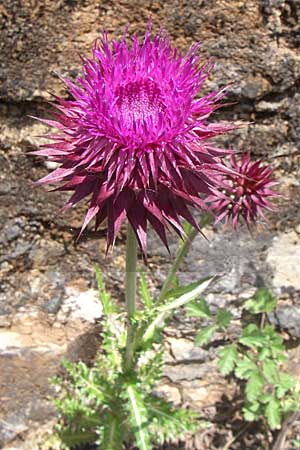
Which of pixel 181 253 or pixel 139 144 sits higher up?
pixel 139 144

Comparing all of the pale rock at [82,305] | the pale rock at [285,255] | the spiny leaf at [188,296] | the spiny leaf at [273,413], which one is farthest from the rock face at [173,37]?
the spiny leaf at [273,413]

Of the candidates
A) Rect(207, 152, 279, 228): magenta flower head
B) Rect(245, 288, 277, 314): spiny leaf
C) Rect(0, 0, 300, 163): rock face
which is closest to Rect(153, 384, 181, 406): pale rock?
Rect(245, 288, 277, 314): spiny leaf

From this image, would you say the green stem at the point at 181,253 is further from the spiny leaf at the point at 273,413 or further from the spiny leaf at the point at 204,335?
the spiny leaf at the point at 273,413

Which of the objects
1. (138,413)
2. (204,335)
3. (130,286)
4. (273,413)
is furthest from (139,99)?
(273,413)

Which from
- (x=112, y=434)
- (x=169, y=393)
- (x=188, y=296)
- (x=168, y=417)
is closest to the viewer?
(x=188, y=296)

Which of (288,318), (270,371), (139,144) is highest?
(139,144)

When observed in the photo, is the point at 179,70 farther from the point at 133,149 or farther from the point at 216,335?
the point at 216,335

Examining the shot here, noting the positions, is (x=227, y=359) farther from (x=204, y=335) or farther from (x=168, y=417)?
(x=168, y=417)
